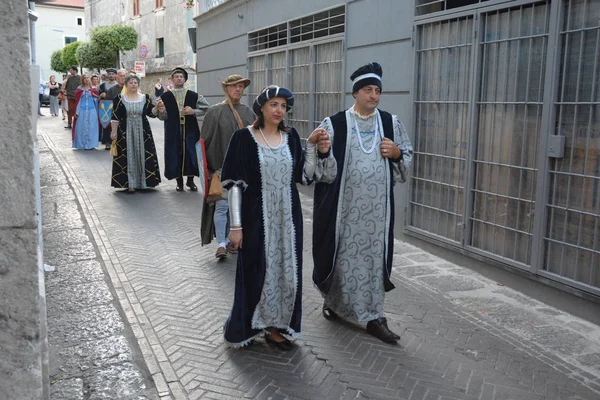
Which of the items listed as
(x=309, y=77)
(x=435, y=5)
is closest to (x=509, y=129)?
(x=435, y=5)

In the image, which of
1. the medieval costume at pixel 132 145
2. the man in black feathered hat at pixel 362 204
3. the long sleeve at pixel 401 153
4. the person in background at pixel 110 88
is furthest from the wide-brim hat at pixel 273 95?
the person in background at pixel 110 88

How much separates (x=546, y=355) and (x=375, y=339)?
3.97 feet

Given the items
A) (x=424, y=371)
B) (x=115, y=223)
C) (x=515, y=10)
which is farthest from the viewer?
(x=115, y=223)

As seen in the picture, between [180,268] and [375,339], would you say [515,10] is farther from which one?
[180,268]

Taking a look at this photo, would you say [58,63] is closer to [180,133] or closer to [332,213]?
[180,133]

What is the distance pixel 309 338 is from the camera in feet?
15.7

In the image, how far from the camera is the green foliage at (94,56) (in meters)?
39.5

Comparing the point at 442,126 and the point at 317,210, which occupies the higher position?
the point at 442,126

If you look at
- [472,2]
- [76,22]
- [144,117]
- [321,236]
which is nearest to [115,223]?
[144,117]

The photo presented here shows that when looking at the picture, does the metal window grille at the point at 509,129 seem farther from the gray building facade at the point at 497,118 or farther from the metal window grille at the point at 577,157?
the metal window grille at the point at 577,157

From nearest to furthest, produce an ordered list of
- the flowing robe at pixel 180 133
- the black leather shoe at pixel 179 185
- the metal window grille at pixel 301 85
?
the flowing robe at pixel 180 133
the metal window grille at pixel 301 85
the black leather shoe at pixel 179 185

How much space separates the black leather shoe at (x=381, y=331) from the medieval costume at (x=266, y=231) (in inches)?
24.7

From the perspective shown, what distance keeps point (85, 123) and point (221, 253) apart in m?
10.9

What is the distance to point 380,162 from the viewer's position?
4.70 metres
